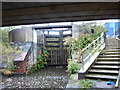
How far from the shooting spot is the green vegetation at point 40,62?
21.3 ft

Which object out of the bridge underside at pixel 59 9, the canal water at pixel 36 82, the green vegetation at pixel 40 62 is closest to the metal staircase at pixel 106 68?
the canal water at pixel 36 82

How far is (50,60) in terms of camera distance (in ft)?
25.9

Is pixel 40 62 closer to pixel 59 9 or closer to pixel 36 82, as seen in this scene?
pixel 36 82

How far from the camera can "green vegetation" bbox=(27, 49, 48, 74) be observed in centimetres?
651

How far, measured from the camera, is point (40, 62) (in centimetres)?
730

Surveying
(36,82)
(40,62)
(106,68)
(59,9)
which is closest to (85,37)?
(106,68)

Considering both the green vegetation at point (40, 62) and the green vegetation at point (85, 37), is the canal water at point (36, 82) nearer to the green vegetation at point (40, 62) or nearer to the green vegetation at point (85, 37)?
the green vegetation at point (40, 62)

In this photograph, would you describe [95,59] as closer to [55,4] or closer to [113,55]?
[113,55]

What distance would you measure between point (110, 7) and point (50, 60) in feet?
22.0

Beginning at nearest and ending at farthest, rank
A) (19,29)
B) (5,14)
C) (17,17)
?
(5,14) < (17,17) < (19,29)

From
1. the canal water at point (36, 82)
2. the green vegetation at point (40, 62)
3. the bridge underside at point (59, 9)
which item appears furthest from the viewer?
the green vegetation at point (40, 62)

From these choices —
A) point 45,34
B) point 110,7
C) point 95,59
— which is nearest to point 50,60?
point 45,34

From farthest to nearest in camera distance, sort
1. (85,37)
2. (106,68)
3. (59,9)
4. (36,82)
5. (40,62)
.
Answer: (40,62)
(85,37)
(36,82)
(106,68)
(59,9)

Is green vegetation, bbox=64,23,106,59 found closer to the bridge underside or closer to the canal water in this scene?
the canal water
